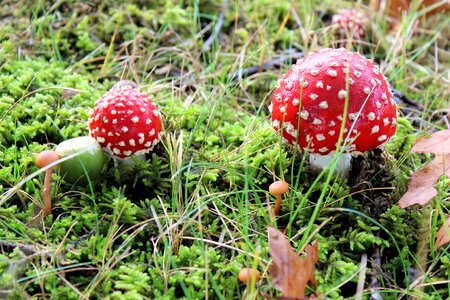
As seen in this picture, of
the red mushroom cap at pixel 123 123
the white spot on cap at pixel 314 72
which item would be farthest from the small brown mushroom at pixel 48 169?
the white spot on cap at pixel 314 72

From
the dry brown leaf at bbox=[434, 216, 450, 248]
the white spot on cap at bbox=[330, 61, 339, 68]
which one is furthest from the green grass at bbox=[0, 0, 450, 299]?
the white spot on cap at bbox=[330, 61, 339, 68]

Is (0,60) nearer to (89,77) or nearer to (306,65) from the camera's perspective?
(89,77)

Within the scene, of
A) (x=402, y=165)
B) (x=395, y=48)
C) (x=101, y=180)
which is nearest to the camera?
A: (x=101, y=180)

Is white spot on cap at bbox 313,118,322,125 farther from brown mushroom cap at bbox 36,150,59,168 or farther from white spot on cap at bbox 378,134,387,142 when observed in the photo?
brown mushroom cap at bbox 36,150,59,168

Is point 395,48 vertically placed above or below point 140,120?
below

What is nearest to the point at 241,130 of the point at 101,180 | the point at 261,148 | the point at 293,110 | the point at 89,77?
the point at 261,148
